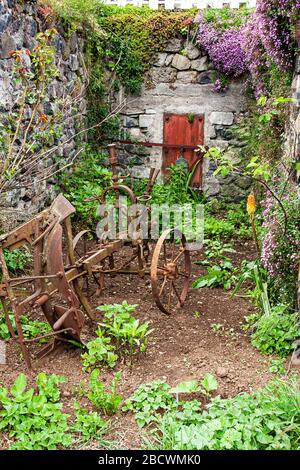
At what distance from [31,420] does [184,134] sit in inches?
235

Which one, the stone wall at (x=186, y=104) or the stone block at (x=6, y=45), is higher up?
the stone block at (x=6, y=45)

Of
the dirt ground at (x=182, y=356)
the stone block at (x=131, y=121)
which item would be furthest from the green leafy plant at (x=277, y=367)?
the stone block at (x=131, y=121)

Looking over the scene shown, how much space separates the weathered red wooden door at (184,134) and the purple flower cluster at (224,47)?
83 centimetres

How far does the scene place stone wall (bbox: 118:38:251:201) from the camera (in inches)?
321

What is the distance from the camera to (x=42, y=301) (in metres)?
3.73

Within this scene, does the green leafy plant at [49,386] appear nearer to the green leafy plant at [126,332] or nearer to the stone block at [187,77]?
the green leafy plant at [126,332]

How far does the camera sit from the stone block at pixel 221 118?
8.19m

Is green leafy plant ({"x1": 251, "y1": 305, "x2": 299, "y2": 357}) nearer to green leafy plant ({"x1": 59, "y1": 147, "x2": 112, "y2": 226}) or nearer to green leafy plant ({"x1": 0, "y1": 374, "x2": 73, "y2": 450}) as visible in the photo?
green leafy plant ({"x1": 0, "y1": 374, "x2": 73, "y2": 450})

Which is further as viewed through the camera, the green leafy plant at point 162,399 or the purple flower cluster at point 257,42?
the purple flower cluster at point 257,42

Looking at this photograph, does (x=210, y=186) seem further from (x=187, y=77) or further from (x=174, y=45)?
(x=174, y=45)

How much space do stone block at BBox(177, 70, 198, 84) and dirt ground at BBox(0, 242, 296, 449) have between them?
415 cm

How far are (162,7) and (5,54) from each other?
3.84m

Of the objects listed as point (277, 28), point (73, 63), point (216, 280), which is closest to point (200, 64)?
point (73, 63)

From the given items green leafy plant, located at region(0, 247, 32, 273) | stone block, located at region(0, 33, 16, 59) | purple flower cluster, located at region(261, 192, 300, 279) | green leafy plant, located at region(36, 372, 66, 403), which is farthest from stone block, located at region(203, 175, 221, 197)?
green leafy plant, located at region(36, 372, 66, 403)
